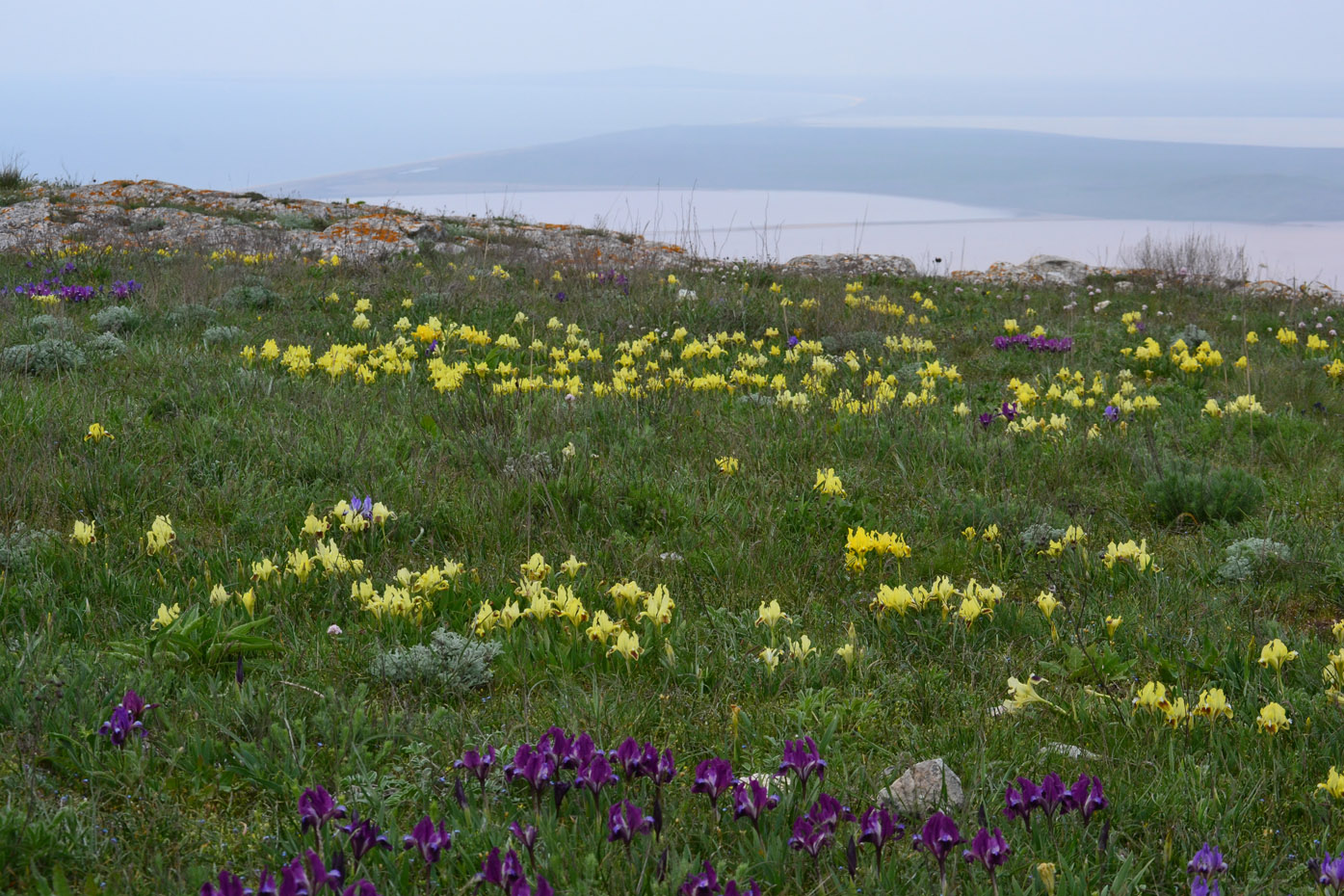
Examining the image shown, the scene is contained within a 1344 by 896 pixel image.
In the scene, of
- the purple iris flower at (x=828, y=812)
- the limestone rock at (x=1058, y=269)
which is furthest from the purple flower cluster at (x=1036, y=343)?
the purple iris flower at (x=828, y=812)

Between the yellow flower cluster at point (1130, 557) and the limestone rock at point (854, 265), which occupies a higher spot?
the limestone rock at point (854, 265)

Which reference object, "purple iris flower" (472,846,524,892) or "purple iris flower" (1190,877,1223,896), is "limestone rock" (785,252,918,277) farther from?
"purple iris flower" (472,846,524,892)

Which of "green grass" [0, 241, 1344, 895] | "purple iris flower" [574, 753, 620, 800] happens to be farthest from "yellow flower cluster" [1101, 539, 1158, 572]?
"purple iris flower" [574, 753, 620, 800]

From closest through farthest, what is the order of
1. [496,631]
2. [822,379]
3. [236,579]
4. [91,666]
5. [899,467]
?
1. [91,666]
2. [496,631]
3. [236,579]
4. [899,467]
5. [822,379]

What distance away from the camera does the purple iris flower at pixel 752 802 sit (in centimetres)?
228

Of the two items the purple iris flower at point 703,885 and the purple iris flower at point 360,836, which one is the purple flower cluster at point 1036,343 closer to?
the purple iris flower at point 703,885

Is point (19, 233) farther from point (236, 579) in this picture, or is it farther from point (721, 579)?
point (721, 579)

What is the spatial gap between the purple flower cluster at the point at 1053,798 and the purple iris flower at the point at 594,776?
96 cm

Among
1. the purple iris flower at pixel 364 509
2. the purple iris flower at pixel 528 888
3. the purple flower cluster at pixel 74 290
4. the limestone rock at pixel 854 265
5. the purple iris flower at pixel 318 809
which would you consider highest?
the limestone rock at pixel 854 265

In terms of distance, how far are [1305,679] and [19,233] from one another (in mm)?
15541

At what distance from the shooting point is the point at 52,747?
2584 millimetres

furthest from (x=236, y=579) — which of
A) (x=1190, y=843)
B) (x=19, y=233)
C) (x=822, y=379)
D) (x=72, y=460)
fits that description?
(x=19, y=233)

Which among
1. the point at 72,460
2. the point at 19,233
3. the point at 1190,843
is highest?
the point at 19,233

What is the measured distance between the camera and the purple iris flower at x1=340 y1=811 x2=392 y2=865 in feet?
6.73
